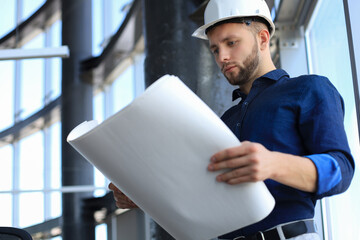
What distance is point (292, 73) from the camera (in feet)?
12.4

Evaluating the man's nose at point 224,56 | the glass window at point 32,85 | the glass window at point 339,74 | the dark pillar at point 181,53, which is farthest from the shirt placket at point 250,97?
the glass window at point 32,85

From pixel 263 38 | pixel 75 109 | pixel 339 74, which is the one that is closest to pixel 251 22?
pixel 263 38

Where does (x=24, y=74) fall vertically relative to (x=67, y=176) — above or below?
above

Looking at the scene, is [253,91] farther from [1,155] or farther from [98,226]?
[1,155]

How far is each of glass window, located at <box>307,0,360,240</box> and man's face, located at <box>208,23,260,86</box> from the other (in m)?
1.19

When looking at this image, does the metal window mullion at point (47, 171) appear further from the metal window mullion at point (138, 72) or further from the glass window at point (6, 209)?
the metal window mullion at point (138, 72)

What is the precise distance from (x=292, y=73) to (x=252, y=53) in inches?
92.1

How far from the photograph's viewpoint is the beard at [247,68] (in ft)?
4.93

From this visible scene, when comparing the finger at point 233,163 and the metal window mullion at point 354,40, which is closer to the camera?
the finger at point 233,163

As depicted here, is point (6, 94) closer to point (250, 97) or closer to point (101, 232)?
point (101, 232)

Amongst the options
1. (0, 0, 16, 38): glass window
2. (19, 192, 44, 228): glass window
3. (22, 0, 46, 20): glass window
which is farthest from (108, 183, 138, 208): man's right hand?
(22, 0, 46, 20): glass window

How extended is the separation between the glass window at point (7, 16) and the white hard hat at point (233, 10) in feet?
15.3

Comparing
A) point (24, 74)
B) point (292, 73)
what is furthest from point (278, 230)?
point (24, 74)

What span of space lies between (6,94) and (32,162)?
80 cm
